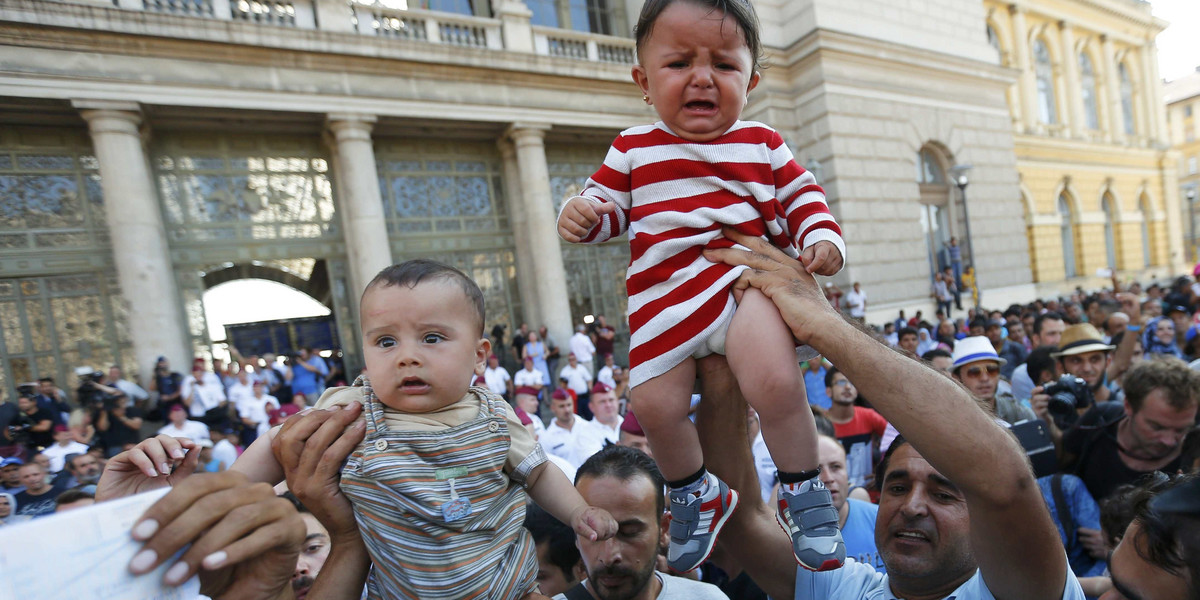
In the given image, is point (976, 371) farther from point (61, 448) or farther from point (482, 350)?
point (61, 448)

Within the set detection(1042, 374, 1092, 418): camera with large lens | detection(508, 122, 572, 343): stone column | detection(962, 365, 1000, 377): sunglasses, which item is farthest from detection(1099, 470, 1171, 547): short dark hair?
detection(508, 122, 572, 343): stone column

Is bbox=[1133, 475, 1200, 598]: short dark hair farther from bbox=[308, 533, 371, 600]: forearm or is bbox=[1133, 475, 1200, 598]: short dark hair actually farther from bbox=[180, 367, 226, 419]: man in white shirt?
bbox=[180, 367, 226, 419]: man in white shirt

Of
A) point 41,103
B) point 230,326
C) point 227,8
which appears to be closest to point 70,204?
point 41,103

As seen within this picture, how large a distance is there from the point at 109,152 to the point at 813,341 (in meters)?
11.8

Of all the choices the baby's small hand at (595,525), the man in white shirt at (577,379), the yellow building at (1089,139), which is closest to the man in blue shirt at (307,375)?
the man in white shirt at (577,379)

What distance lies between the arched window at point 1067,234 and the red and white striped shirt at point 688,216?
100 ft

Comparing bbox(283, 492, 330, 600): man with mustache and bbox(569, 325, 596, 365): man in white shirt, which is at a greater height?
bbox(283, 492, 330, 600): man with mustache

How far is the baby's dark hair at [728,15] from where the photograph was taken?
1.57 m

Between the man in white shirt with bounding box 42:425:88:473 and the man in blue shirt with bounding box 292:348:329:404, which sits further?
the man in blue shirt with bounding box 292:348:329:404

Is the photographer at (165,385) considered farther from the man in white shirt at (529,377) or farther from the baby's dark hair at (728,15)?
the baby's dark hair at (728,15)

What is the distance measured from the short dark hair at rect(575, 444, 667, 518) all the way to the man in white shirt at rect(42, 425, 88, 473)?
209 inches

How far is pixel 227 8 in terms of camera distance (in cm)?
1030

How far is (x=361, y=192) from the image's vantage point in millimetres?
11516

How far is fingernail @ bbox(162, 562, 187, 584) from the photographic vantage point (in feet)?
3.24
